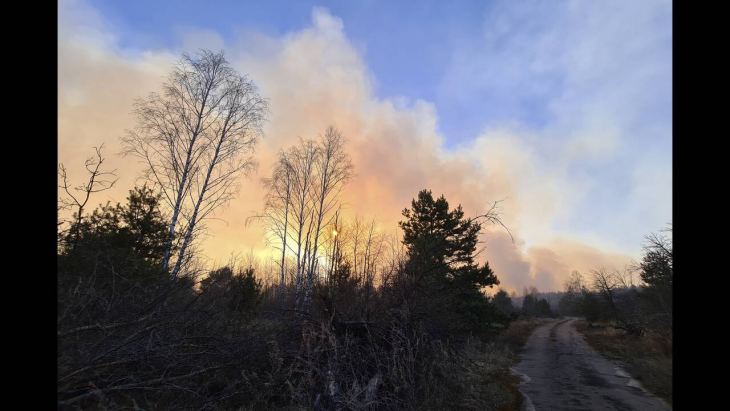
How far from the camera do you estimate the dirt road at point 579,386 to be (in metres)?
8.78

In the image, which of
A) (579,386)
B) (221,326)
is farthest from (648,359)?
(221,326)

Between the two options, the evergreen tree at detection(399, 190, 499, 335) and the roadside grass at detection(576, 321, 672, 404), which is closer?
the roadside grass at detection(576, 321, 672, 404)

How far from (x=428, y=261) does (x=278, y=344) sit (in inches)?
190

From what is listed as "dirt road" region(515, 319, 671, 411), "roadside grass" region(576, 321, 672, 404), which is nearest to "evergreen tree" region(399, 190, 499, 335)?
"dirt road" region(515, 319, 671, 411)

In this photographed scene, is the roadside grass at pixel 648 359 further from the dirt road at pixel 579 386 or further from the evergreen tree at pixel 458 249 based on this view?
the evergreen tree at pixel 458 249

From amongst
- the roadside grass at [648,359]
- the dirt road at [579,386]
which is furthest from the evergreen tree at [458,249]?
the roadside grass at [648,359]

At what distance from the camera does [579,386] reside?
11.0 m

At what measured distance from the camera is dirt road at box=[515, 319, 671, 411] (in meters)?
8.78

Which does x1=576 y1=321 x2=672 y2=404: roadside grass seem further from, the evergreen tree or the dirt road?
the evergreen tree

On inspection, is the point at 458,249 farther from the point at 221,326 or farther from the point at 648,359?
the point at 221,326

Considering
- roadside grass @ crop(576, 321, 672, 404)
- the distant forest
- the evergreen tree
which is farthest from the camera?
the evergreen tree

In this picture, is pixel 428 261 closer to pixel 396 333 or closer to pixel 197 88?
pixel 396 333

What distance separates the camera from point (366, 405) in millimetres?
5910

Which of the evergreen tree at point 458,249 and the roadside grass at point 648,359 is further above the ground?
the evergreen tree at point 458,249
